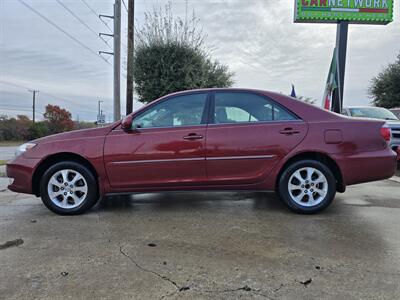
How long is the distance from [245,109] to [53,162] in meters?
2.65

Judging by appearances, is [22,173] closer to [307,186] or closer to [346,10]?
[307,186]

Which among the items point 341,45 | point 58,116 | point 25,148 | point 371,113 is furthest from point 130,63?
point 58,116

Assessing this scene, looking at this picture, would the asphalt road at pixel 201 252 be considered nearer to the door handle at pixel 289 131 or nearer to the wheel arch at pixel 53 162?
the wheel arch at pixel 53 162

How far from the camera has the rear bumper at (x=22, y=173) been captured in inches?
181

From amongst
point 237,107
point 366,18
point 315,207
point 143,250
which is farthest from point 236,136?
point 366,18

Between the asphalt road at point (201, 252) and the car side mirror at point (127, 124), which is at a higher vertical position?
the car side mirror at point (127, 124)

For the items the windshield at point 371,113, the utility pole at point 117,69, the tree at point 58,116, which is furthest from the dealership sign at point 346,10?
the tree at point 58,116

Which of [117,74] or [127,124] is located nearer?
[127,124]

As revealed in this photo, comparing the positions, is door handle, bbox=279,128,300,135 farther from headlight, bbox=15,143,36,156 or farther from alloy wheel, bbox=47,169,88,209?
headlight, bbox=15,143,36,156

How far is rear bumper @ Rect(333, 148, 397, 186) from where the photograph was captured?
451 centimetres

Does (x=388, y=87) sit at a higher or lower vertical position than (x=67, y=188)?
higher

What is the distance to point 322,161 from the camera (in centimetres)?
467

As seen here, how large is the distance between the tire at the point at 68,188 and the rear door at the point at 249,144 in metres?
1.57

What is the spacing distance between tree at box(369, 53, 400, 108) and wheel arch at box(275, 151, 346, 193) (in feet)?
66.3
